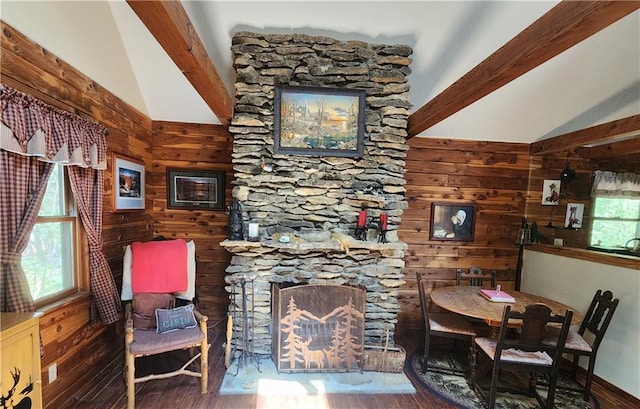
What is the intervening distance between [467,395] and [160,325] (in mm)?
2729

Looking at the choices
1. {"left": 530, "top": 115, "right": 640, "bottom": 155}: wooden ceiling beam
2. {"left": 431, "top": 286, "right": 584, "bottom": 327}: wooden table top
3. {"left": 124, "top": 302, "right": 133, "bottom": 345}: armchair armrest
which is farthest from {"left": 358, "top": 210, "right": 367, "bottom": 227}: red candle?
{"left": 530, "top": 115, "right": 640, "bottom": 155}: wooden ceiling beam

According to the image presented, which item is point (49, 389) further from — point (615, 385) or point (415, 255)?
point (615, 385)

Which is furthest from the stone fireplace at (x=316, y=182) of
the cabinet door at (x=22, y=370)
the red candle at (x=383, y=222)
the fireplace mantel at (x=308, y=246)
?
the cabinet door at (x=22, y=370)

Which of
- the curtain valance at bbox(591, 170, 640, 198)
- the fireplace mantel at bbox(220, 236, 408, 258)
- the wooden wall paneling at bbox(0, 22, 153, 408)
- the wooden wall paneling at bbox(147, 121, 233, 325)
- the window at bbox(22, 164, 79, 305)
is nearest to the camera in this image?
the wooden wall paneling at bbox(0, 22, 153, 408)

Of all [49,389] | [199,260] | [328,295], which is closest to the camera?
[49,389]

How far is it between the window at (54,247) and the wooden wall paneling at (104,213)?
0.16 metres

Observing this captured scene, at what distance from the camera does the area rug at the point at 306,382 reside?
2.29 meters

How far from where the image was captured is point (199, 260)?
11.1ft

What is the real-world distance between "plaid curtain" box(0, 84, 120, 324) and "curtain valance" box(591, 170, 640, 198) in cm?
558

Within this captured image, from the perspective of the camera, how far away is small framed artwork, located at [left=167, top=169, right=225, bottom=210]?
3.33m

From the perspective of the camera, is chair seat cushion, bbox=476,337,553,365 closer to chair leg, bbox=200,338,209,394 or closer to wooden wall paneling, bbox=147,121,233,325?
chair leg, bbox=200,338,209,394

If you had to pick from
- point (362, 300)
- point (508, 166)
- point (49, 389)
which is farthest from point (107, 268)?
point (508, 166)

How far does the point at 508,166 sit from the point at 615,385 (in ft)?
8.06

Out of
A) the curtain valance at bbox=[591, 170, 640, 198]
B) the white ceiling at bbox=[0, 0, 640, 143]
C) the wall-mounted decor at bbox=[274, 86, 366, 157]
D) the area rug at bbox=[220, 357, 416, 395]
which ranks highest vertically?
the white ceiling at bbox=[0, 0, 640, 143]
